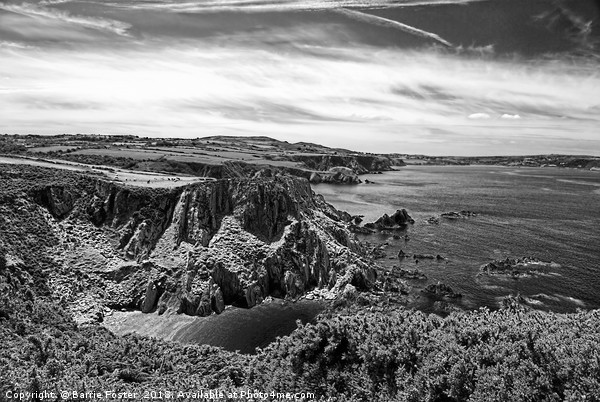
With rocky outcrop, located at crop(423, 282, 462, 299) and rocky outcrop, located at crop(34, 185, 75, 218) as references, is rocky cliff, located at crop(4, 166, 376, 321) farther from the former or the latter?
rocky outcrop, located at crop(423, 282, 462, 299)

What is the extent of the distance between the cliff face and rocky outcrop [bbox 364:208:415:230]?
110 feet

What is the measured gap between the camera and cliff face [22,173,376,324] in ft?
148

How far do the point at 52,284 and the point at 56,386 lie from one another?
27.4 meters

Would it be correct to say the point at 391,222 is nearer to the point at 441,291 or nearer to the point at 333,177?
the point at 441,291

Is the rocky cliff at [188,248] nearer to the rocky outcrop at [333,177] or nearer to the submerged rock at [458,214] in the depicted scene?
the submerged rock at [458,214]

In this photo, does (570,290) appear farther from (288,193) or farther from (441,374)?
(441,374)

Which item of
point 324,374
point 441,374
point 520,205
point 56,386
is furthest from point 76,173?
point 520,205

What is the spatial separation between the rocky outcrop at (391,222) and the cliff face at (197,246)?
110ft

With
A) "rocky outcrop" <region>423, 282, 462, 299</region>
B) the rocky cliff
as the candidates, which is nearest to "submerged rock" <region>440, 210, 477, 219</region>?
"rocky outcrop" <region>423, 282, 462, 299</region>

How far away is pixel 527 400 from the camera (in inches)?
592

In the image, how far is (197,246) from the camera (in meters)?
49.2

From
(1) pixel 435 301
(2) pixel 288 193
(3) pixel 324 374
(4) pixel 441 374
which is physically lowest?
(1) pixel 435 301

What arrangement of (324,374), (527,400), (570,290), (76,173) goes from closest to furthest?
(527,400) → (324,374) → (570,290) → (76,173)

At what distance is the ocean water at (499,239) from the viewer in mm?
52844
